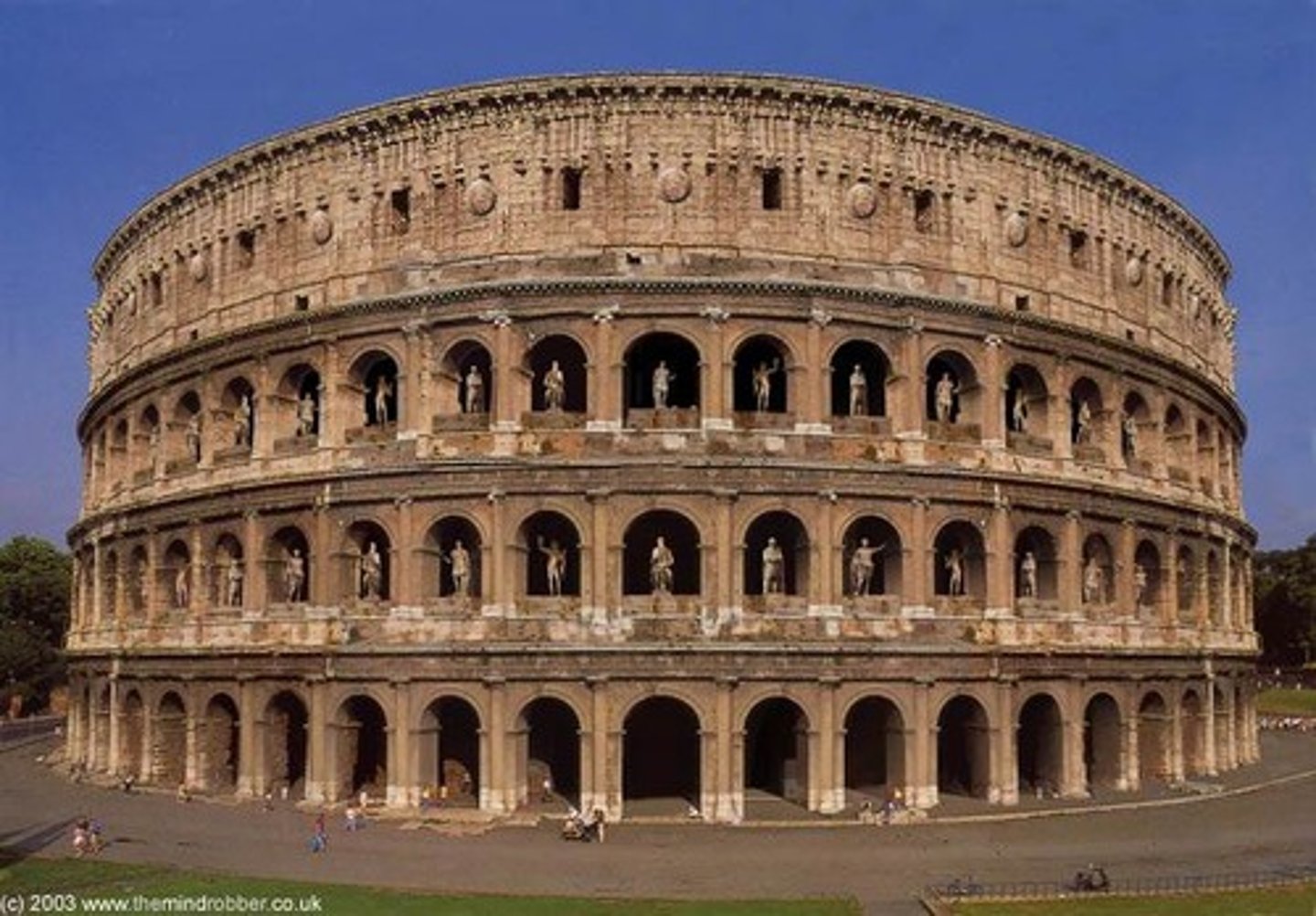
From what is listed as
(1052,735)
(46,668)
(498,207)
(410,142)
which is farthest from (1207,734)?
(46,668)

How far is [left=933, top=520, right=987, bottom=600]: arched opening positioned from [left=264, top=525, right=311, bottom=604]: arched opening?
54.6ft

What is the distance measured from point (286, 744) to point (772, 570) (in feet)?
46.2

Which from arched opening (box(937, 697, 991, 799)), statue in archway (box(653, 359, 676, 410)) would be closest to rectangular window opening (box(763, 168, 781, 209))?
statue in archway (box(653, 359, 676, 410))

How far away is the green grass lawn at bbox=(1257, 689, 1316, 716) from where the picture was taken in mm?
64500

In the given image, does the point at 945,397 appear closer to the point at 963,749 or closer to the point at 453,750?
the point at 963,749

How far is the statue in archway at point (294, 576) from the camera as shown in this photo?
34.9 m

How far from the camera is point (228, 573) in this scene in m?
36.7

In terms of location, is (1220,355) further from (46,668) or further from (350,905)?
(46,668)

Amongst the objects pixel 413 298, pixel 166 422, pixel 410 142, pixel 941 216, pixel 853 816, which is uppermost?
pixel 410 142

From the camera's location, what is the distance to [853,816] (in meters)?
30.9

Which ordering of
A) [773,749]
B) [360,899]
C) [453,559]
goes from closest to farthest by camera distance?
[360,899] < [453,559] < [773,749]

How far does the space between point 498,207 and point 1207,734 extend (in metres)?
25.7

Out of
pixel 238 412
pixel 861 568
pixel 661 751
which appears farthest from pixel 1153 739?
pixel 238 412

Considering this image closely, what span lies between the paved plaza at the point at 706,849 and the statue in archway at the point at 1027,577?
5.93m
